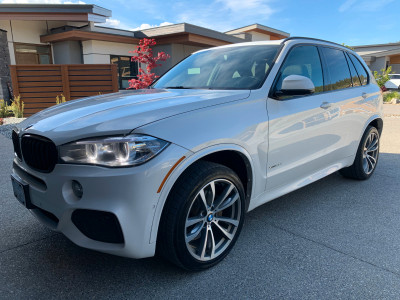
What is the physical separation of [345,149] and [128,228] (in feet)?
9.60

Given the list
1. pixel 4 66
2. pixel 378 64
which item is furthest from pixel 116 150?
pixel 378 64

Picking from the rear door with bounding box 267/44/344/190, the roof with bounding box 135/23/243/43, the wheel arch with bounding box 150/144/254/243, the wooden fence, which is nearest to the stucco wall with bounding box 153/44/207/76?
the roof with bounding box 135/23/243/43

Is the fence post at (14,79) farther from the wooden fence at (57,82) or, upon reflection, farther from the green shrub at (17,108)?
the green shrub at (17,108)

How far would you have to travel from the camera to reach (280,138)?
2.74 meters

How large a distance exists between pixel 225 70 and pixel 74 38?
1104cm

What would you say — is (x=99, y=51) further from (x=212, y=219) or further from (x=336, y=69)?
(x=212, y=219)

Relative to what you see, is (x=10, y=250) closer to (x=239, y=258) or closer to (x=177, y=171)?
(x=177, y=171)

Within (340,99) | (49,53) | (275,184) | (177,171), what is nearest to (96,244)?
(177,171)

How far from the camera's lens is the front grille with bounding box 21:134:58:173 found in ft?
6.68

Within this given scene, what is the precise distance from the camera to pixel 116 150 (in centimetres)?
191

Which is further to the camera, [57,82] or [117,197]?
[57,82]

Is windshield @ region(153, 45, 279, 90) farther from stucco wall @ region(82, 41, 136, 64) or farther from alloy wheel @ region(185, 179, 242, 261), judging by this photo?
stucco wall @ region(82, 41, 136, 64)

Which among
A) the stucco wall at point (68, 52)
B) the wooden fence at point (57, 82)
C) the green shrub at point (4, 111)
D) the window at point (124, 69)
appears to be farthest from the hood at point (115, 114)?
the window at point (124, 69)

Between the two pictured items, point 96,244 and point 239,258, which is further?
point 239,258
